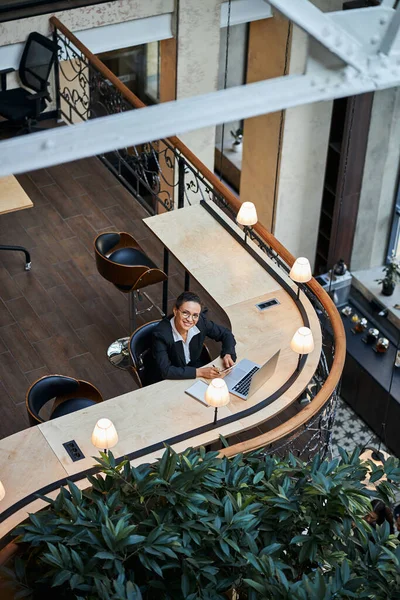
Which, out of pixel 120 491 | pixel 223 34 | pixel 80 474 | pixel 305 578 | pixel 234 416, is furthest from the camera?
pixel 223 34

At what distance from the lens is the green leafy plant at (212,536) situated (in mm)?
3516

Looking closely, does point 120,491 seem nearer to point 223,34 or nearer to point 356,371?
point 356,371

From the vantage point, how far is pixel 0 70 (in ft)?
29.7

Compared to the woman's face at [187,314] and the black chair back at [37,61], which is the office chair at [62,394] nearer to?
the woman's face at [187,314]

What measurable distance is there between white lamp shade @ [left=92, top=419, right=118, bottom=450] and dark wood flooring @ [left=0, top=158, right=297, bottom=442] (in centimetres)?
142

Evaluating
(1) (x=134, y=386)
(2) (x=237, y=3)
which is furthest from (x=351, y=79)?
(2) (x=237, y=3)

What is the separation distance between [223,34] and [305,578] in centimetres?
1230

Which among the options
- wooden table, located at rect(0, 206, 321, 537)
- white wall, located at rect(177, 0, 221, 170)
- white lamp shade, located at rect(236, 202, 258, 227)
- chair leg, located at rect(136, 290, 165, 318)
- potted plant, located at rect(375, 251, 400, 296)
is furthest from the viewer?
potted plant, located at rect(375, 251, 400, 296)

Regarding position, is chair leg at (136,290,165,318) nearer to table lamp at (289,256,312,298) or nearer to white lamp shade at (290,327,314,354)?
table lamp at (289,256,312,298)

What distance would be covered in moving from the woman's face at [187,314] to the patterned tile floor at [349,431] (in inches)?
293

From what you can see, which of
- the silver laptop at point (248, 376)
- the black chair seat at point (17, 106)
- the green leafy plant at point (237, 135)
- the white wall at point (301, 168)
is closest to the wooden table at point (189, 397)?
the silver laptop at point (248, 376)

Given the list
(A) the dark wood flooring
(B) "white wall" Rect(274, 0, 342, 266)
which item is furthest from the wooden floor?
(B) "white wall" Rect(274, 0, 342, 266)

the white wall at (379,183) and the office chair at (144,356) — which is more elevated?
the office chair at (144,356)

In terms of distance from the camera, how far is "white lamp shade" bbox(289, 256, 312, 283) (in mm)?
5820
